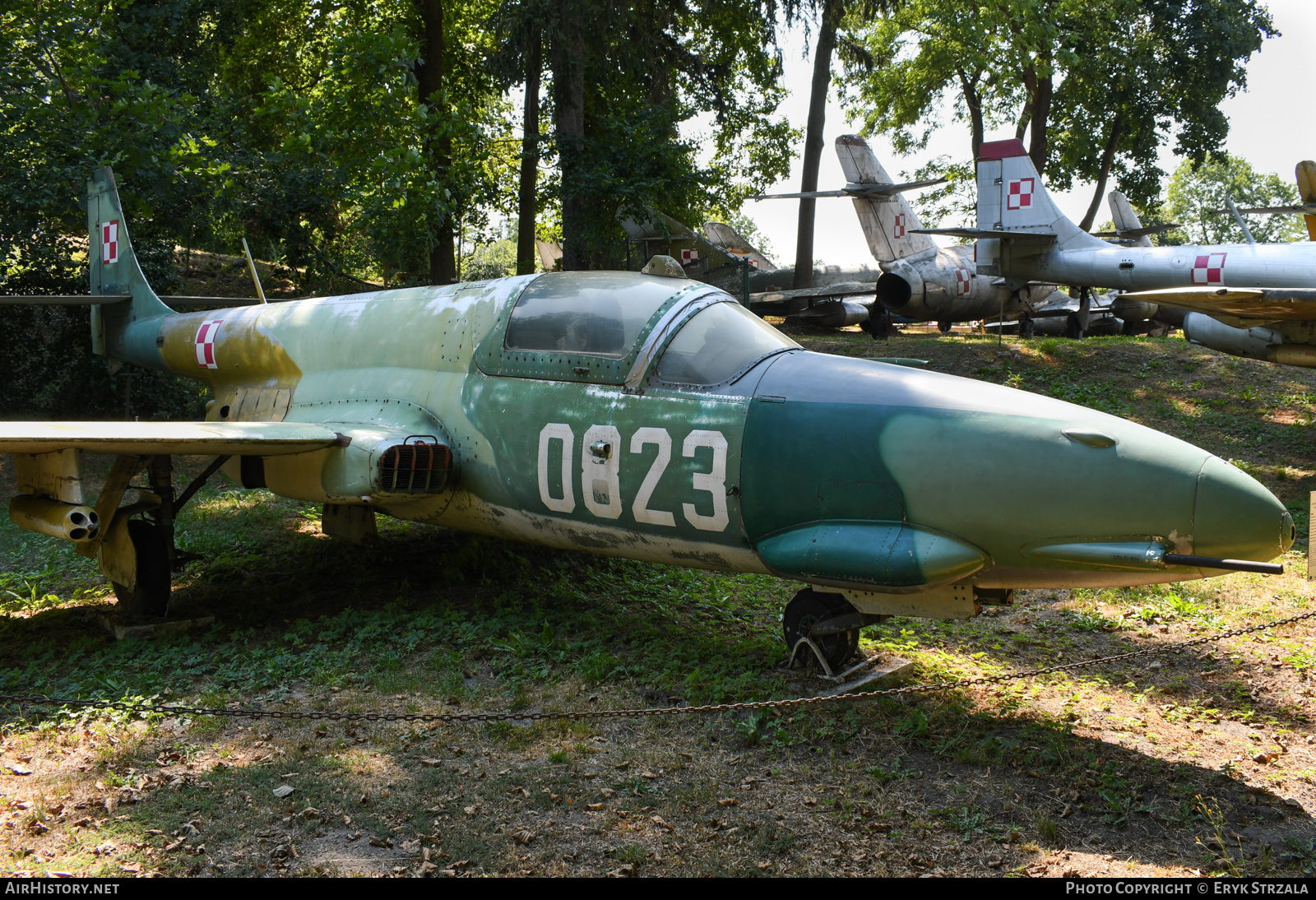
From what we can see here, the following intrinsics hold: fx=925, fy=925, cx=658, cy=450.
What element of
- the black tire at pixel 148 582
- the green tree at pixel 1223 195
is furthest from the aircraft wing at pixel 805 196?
the green tree at pixel 1223 195

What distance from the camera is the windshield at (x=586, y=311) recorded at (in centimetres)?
547

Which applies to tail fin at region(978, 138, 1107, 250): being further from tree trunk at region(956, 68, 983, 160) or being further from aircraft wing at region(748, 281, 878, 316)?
tree trunk at region(956, 68, 983, 160)

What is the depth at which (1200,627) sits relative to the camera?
6.27m

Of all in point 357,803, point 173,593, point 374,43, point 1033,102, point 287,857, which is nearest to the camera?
point 287,857

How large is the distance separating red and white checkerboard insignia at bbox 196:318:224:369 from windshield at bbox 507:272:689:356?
357 centimetres

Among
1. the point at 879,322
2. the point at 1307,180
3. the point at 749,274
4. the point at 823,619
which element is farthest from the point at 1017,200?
the point at 823,619

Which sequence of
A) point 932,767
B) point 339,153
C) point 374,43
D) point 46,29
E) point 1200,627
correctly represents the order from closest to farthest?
point 932,767 → point 1200,627 → point 46,29 → point 374,43 → point 339,153

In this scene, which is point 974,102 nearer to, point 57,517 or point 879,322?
point 879,322

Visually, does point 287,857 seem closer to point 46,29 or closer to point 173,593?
point 173,593

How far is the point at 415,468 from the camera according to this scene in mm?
5816

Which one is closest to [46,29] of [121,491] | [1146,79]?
[121,491]

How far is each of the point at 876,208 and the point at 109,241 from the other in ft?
52.7

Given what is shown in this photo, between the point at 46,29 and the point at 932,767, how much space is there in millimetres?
13564

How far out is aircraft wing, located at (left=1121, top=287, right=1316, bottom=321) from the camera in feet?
33.2
